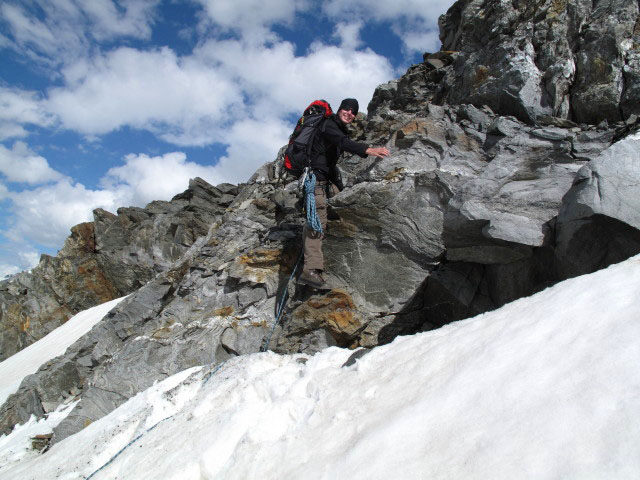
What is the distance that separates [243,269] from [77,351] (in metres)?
7.32

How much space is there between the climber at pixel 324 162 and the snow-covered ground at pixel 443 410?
8.01 feet

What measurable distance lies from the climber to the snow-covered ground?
2.44m

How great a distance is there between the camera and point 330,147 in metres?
8.59

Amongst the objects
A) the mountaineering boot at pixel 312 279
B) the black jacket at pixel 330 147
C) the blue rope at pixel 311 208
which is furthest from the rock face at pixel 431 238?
the black jacket at pixel 330 147

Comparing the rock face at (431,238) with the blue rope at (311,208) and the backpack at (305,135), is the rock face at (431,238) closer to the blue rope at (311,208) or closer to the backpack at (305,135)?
the blue rope at (311,208)

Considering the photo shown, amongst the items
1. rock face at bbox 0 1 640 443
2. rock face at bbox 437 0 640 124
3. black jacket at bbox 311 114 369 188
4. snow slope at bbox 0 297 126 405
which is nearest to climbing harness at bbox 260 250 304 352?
rock face at bbox 0 1 640 443

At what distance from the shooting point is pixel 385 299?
786cm

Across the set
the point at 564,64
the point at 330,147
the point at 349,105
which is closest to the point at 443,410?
the point at 330,147

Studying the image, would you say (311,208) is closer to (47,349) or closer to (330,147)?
(330,147)

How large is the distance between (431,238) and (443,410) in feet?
15.6

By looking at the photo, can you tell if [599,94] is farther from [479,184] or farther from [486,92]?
[479,184]

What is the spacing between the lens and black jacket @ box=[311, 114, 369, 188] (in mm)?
7906

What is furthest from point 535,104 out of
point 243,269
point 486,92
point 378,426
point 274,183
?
point 274,183

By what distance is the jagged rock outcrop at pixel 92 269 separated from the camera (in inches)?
1059
